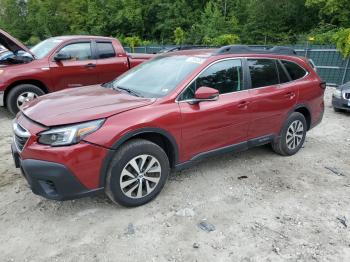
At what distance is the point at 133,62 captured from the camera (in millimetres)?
8148

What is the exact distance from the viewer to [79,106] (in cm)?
330

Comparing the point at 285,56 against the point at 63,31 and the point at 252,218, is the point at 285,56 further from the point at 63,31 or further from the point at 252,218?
the point at 63,31

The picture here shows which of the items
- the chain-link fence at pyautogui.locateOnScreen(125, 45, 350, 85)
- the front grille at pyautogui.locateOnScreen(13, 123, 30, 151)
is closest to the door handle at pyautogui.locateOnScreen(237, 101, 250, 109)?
the front grille at pyautogui.locateOnScreen(13, 123, 30, 151)

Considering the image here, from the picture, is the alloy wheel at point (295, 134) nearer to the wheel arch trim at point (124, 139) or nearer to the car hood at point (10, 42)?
the wheel arch trim at point (124, 139)

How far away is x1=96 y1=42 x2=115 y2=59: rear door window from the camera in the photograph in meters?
7.70

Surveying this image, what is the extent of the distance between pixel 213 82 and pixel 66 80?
14.4 feet

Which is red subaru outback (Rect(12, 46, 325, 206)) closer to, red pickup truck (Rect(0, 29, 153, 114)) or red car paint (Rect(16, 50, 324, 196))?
red car paint (Rect(16, 50, 324, 196))

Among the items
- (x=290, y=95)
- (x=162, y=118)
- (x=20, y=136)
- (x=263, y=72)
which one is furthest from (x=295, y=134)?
(x=20, y=136)

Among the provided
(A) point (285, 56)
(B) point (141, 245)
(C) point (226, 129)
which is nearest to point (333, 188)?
(C) point (226, 129)

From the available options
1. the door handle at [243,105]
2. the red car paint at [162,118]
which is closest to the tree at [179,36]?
the red car paint at [162,118]

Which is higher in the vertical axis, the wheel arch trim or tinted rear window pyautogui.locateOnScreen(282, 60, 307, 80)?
tinted rear window pyautogui.locateOnScreen(282, 60, 307, 80)

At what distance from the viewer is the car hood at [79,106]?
3082 millimetres

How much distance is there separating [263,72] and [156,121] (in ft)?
6.30

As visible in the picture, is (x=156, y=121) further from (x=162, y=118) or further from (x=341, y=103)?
(x=341, y=103)
